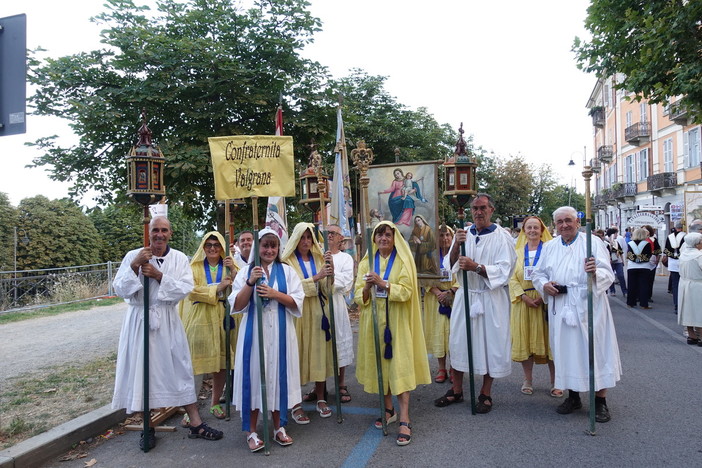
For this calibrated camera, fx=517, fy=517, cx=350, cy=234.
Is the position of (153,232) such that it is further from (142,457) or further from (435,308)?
(435,308)

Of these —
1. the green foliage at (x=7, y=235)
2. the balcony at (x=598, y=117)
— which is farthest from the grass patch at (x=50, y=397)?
the balcony at (x=598, y=117)

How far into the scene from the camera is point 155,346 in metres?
4.79

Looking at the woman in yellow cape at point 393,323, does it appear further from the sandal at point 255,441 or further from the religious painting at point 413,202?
the religious painting at point 413,202

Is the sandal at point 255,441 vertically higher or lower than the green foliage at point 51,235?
lower

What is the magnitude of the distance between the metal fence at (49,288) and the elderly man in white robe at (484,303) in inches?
533

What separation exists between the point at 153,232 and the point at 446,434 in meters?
3.36

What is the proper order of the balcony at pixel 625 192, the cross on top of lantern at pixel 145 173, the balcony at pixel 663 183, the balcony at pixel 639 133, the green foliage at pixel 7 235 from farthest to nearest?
the balcony at pixel 625 192 → the balcony at pixel 639 133 → the balcony at pixel 663 183 → the green foliage at pixel 7 235 → the cross on top of lantern at pixel 145 173

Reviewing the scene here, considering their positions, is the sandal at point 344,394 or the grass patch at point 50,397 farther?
the sandal at point 344,394

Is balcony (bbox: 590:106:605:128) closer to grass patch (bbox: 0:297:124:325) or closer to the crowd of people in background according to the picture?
grass patch (bbox: 0:297:124:325)

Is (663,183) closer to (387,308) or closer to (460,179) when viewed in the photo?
(460,179)

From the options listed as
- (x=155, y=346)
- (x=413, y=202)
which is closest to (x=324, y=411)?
(x=155, y=346)

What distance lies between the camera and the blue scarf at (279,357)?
15.1ft

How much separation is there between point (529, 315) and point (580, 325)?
1048 millimetres

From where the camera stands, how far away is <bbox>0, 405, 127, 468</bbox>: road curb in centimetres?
422
